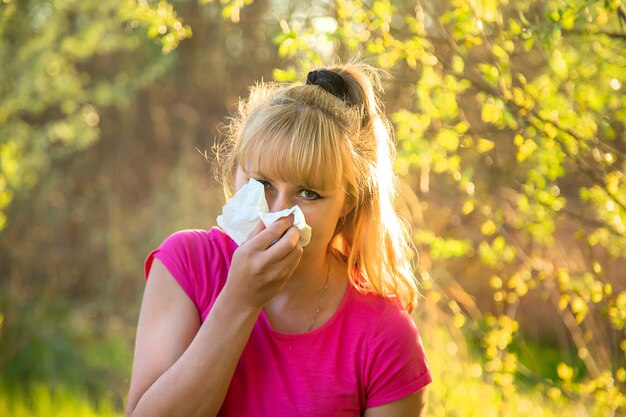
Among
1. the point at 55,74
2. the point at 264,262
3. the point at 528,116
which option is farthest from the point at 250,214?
the point at 55,74

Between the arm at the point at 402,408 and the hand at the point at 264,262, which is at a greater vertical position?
the hand at the point at 264,262

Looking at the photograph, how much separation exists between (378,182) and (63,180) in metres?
4.60

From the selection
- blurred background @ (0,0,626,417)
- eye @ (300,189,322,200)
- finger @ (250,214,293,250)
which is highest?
finger @ (250,214,293,250)

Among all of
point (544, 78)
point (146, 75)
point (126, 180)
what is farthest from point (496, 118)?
point (126, 180)

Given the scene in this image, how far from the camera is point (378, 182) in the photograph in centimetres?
247

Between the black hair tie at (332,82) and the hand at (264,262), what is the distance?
54cm

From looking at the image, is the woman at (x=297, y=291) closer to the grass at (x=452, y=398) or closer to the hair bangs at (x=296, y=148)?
the hair bangs at (x=296, y=148)

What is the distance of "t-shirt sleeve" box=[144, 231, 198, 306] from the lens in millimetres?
2273

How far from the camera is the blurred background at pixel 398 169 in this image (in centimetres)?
279

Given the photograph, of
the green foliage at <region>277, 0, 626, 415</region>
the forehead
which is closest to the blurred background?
the green foliage at <region>277, 0, 626, 415</region>

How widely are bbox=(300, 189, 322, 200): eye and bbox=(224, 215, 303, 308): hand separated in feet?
0.46

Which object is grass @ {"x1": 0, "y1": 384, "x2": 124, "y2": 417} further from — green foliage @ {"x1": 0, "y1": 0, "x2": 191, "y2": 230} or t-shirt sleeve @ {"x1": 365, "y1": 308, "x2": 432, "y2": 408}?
t-shirt sleeve @ {"x1": 365, "y1": 308, "x2": 432, "y2": 408}

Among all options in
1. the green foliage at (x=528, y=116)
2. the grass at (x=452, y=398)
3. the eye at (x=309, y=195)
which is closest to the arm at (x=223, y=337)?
the eye at (x=309, y=195)

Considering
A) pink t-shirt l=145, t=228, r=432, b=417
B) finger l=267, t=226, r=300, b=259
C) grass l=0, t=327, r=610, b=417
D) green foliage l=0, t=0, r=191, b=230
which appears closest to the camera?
finger l=267, t=226, r=300, b=259
